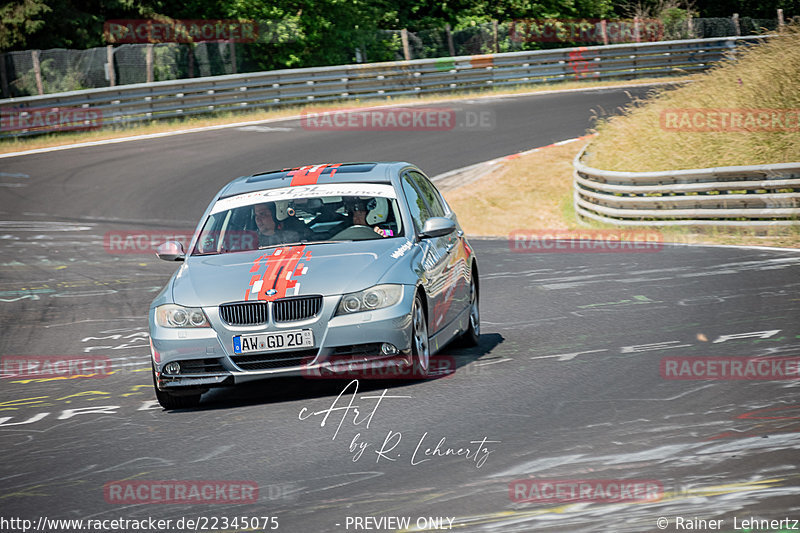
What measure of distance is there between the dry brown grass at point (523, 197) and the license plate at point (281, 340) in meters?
12.0

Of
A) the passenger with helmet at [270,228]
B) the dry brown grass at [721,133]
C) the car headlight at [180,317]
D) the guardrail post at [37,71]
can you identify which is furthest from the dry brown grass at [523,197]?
the guardrail post at [37,71]

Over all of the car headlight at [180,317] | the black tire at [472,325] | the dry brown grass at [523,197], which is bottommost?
the dry brown grass at [523,197]

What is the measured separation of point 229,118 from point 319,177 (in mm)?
24482

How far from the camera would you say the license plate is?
24.5 feet

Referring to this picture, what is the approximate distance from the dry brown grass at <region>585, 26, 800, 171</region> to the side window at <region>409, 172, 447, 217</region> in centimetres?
968

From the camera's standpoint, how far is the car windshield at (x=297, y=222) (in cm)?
873

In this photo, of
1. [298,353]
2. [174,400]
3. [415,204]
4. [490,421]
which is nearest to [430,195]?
[415,204]

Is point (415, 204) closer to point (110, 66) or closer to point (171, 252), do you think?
point (171, 252)

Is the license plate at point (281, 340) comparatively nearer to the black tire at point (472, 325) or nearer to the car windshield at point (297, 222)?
the car windshield at point (297, 222)

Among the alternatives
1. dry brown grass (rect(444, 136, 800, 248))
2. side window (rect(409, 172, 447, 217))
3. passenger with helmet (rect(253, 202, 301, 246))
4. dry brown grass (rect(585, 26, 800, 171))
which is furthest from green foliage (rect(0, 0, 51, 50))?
passenger with helmet (rect(253, 202, 301, 246))

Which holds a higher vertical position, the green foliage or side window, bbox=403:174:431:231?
the green foliage

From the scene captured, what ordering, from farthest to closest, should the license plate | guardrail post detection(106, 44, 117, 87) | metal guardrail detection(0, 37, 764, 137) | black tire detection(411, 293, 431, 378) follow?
guardrail post detection(106, 44, 117, 87) → metal guardrail detection(0, 37, 764, 137) → black tire detection(411, 293, 431, 378) → the license plate

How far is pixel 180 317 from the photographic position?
25.3ft

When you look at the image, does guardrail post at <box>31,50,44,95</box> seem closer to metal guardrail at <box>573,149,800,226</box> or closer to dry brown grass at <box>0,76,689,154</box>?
dry brown grass at <box>0,76,689,154</box>
